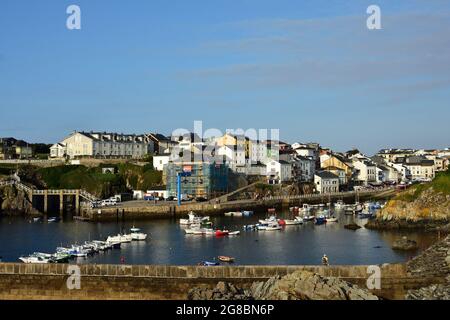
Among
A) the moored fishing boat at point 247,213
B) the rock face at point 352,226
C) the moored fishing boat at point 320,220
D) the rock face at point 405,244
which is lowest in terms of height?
the rock face at point 405,244

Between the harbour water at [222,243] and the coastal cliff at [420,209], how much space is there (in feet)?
4.65

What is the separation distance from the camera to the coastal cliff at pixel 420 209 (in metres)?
31.8

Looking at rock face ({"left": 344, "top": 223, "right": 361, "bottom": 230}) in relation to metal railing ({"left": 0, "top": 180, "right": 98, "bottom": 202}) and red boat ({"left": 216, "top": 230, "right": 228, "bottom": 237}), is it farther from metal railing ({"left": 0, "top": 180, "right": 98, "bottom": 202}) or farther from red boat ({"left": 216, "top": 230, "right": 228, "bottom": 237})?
metal railing ({"left": 0, "top": 180, "right": 98, "bottom": 202})

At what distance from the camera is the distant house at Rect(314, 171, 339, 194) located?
184ft

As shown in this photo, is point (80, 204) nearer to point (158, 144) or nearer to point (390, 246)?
point (158, 144)

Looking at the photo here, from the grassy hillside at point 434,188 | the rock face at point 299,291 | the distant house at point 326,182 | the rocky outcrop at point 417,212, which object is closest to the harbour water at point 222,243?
the rocky outcrop at point 417,212

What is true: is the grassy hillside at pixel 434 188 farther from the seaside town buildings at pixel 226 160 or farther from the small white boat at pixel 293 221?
the seaside town buildings at pixel 226 160

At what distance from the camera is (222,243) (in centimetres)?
2822

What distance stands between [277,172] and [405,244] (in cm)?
2831

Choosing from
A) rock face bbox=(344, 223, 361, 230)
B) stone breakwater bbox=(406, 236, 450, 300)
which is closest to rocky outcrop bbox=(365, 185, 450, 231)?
rock face bbox=(344, 223, 361, 230)

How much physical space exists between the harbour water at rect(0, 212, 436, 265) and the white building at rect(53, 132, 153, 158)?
65.9ft

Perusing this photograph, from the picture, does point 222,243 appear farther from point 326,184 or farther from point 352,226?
point 326,184
